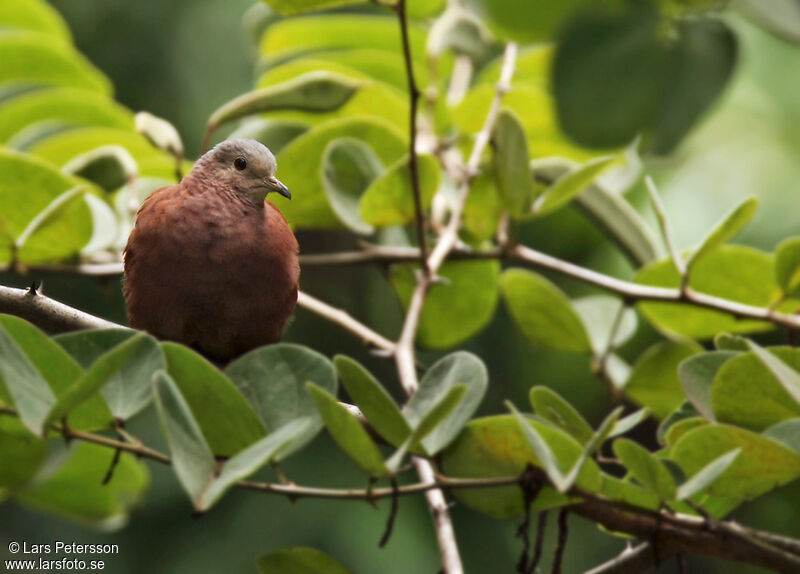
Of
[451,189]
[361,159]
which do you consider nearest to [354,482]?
[451,189]

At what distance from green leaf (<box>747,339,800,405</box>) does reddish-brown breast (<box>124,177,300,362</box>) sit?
0.96m

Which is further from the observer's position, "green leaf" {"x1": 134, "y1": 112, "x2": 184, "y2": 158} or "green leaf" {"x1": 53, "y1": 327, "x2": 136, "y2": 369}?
"green leaf" {"x1": 134, "y1": 112, "x2": 184, "y2": 158}

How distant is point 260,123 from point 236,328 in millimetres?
813

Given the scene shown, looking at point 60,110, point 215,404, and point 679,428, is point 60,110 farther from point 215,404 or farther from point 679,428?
point 679,428

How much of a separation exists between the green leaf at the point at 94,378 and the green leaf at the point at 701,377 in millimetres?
875

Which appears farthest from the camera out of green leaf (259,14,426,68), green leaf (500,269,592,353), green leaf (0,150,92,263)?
green leaf (259,14,426,68)

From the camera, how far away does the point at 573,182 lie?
2.12 m

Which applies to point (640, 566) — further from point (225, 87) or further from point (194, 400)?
point (225, 87)

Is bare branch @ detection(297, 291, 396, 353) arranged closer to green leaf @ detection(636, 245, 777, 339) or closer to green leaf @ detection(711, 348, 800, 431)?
green leaf @ detection(636, 245, 777, 339)

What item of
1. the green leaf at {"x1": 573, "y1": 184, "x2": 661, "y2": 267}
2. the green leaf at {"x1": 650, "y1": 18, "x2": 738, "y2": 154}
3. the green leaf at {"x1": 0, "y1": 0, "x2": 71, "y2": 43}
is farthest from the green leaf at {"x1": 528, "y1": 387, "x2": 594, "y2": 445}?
the green leaf at {"x1": 0, "y1": 0, "x2": 71, "y2": 43}

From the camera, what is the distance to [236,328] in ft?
6.55

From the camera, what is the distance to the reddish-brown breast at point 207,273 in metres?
1.95

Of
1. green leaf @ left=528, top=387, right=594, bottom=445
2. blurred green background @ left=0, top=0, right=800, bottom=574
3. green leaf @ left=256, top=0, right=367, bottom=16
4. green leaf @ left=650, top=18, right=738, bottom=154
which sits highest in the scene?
green leaf @ left=650, top=18, right=738, bottom=154

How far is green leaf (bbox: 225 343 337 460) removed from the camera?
1392 mm
